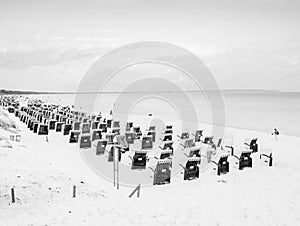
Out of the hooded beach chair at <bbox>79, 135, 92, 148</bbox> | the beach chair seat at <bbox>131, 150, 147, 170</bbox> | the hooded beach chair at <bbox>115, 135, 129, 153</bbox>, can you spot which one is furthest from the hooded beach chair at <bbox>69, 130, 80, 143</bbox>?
the beach chair seat at <bbox>131, 150, 147, 170</bbox>

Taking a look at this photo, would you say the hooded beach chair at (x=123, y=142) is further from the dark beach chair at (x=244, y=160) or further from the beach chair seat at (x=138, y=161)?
the dark beach chair at (x=244, y=160)

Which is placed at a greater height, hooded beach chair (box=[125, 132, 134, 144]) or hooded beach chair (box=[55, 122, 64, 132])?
hooded beach chair (box=[55, 122, 64, 132])

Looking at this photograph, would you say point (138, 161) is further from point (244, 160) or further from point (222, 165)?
point (244, 160)

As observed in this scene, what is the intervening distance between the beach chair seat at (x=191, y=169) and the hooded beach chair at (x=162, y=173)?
1.76ft

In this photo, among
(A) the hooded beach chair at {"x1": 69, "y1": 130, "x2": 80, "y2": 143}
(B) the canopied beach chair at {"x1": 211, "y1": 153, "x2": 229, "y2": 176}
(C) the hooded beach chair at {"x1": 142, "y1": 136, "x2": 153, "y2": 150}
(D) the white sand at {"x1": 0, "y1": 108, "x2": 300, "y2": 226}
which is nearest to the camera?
(D) the white sand at {"x1": 0, "y1": 108, "x2": 300, "y2": 226}

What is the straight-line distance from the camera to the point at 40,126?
50.9 ft

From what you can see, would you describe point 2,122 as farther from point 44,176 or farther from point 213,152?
point 213,152

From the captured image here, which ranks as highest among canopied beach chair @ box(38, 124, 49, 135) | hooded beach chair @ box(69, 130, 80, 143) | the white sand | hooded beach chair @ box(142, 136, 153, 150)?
canopied beach chair @ box(38, 124, 49, 135)

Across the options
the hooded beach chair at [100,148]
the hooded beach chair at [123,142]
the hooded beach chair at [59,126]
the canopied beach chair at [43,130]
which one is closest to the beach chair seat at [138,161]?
the hooded beach chair at [100,148]

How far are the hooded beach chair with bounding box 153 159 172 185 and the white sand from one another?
180mm

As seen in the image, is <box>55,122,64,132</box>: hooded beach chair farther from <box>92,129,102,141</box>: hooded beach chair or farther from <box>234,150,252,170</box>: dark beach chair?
<box>234,150,252,170</box>: dark beach chair

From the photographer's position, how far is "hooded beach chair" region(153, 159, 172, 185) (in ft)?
27.8

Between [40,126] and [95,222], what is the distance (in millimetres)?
10785

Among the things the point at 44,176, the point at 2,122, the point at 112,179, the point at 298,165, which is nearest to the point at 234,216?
the point at 112,179
